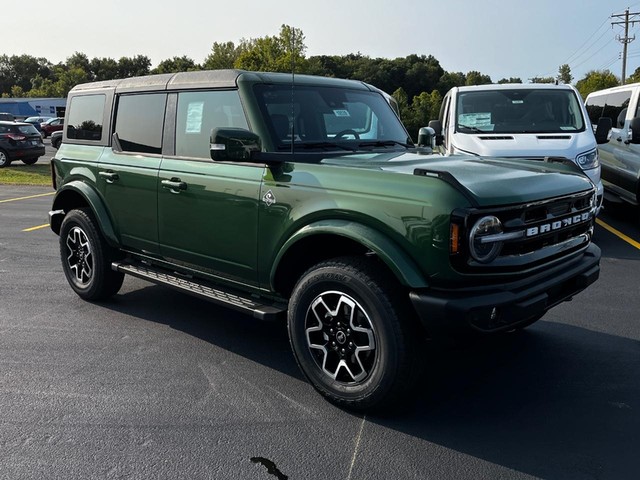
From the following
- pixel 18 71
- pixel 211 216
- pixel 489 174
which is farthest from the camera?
pixel 18 71

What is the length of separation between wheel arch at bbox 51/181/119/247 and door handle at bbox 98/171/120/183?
0.22 metres

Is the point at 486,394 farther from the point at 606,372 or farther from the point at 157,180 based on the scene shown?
the point at 157,180

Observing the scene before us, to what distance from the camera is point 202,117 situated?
14.8ft

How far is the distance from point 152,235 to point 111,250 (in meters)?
0.87

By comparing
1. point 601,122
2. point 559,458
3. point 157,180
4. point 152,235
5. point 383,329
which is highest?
point 601,122

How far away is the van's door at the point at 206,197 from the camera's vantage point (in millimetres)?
4027

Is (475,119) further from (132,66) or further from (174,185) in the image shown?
(132,66)

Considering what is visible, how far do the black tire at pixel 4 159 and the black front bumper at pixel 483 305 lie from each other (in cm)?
2088

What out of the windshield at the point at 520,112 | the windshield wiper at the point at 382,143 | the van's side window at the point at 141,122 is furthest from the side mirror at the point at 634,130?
the van's side window at the point at 141,122

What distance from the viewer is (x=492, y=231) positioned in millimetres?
3180

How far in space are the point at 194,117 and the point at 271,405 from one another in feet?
7.35

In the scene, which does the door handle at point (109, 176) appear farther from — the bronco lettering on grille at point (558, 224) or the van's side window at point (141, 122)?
the bronco lettering on grille at point (558, 224)

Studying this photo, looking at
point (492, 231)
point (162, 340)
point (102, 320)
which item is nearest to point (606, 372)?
point (492, 231)

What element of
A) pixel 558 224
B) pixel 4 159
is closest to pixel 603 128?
pixel 558 224
